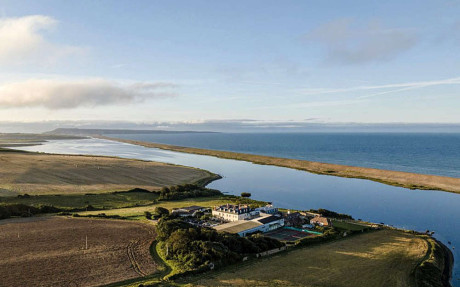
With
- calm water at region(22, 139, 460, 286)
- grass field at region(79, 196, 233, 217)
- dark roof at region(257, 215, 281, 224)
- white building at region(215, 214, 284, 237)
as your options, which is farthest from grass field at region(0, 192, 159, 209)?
dark roof at region(257, 215, 281, 224)

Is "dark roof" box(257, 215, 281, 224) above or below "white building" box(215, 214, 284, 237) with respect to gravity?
above

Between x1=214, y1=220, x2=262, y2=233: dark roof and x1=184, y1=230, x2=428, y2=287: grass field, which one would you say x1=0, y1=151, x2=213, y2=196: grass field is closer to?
x1=214, y1=220, x2=262, y2=233: dark roof

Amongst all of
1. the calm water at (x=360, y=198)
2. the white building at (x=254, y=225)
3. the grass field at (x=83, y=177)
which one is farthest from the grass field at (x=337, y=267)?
the grass field at (x=83, y=177)

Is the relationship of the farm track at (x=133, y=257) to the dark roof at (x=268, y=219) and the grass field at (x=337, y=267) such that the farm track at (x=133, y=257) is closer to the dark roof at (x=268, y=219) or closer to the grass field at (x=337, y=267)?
the grass field at (x=337, y=267)

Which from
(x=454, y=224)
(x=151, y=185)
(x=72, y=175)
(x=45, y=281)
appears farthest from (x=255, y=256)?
(x=72, y=175)

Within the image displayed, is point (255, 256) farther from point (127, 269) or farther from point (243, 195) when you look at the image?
point (243, 195)
